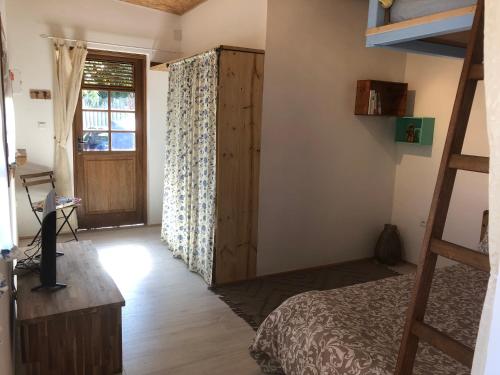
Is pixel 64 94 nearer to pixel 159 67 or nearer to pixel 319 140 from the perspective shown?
pixel 159 67

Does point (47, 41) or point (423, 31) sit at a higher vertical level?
point (47, 41)

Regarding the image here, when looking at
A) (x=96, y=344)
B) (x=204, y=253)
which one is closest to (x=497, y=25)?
(x=96, y=344)

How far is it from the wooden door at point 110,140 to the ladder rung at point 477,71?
15.2 feet

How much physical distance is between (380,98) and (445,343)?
3275 millimetres

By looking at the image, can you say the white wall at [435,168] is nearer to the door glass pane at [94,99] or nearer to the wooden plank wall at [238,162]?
the wooden plank wall at [238,162]

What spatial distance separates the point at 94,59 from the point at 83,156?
3.90ft

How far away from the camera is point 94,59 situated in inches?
195

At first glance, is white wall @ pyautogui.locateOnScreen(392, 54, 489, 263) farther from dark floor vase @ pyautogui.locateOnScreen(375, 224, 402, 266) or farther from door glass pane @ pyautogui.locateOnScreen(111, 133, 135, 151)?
door glass pane @ pyautogui.locateOnScreen(111, 133, 135, 151)

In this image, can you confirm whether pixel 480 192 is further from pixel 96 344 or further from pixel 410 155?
pixel 96 344

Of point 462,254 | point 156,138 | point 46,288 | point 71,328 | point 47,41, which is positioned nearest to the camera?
point 462,254

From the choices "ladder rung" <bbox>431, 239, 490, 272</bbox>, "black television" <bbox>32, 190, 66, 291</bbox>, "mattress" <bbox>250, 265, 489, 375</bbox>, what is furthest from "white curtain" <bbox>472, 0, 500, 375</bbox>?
"black television" <bbox>32, 190, 66, 291</bbox>

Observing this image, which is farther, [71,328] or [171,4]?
[171,4]

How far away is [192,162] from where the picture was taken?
394 cm

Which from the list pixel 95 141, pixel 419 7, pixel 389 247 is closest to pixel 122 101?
pixel 95 141
